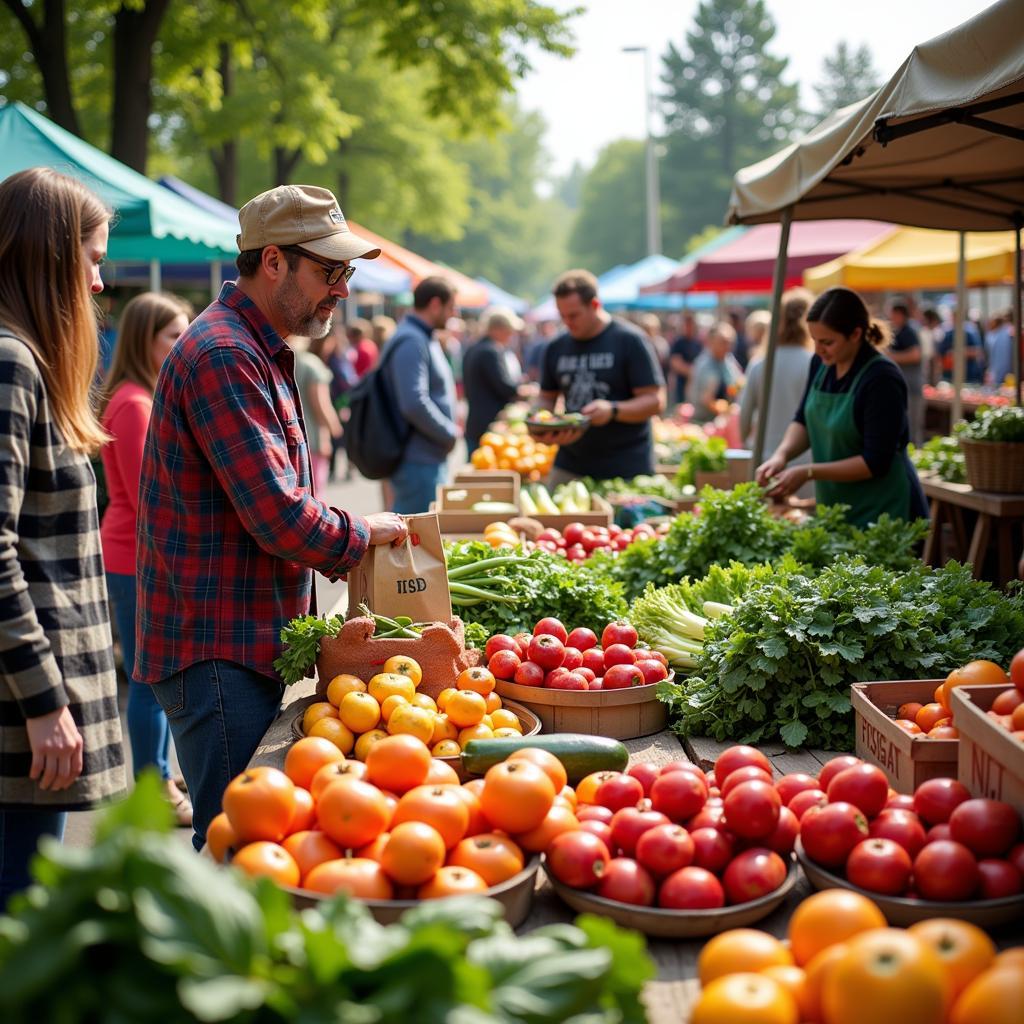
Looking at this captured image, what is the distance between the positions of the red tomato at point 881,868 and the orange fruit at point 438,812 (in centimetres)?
71

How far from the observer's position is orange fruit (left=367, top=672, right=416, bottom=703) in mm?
2797

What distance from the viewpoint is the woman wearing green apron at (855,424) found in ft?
16.0

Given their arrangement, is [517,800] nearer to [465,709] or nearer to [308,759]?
[308,759]

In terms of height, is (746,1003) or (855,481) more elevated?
(855,481)

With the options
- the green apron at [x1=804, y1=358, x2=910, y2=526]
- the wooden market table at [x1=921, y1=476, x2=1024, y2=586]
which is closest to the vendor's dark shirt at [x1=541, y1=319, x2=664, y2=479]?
the green apron at [x1=804, y1=358, x2=910, y2=526]

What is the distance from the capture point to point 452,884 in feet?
6.13

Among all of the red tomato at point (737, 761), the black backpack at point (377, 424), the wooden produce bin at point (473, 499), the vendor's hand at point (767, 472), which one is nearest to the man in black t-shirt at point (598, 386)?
the wooden produce bin at point (473, 499)

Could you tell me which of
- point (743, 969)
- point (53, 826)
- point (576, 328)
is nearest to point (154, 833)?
point (743, 969)

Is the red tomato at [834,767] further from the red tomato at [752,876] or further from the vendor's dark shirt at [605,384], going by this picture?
the vendor's dark shirt at [605,384]

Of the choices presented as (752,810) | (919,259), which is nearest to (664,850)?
(752,810)

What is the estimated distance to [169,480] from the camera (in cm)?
276

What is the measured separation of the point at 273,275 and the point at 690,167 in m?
72.8

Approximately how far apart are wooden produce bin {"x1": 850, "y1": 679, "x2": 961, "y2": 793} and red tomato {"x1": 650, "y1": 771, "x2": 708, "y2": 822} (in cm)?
55

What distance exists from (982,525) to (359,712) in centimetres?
510
